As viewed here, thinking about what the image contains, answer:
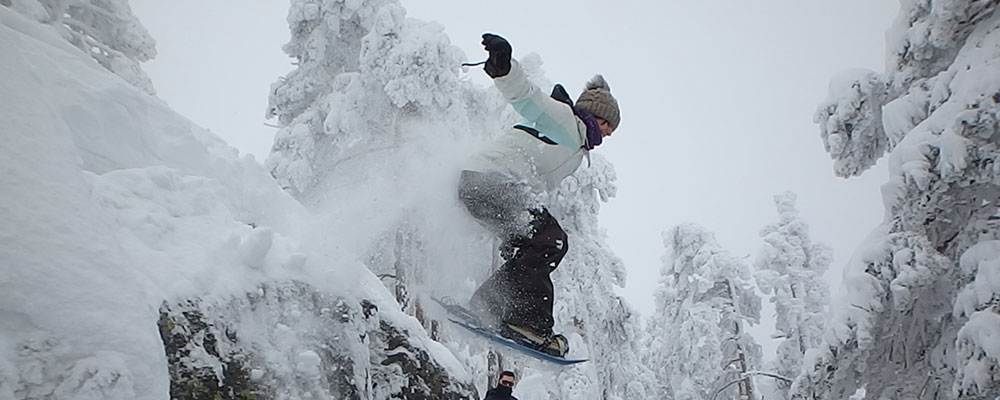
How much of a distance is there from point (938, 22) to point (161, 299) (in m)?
6.75

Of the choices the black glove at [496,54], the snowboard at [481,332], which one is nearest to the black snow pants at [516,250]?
the snowboard at [481,332]

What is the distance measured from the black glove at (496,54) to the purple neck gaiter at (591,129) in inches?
44.9

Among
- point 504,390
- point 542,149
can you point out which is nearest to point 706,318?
point 504,390

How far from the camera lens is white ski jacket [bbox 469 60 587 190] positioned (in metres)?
4.50

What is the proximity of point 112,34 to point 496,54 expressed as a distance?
10.1 meters

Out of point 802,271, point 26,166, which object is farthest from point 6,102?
Result: point 802,271

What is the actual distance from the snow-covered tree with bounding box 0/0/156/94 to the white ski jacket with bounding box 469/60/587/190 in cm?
801

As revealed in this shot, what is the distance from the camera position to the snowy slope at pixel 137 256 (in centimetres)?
179

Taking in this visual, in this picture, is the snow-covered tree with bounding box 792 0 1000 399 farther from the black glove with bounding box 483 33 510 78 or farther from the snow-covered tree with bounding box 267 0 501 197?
the snow-covered tree with bounding box 267 0 501 197

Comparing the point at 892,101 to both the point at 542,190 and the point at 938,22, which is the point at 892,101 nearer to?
the point at 938,22

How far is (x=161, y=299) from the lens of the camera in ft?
7.98

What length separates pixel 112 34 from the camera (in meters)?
11.0

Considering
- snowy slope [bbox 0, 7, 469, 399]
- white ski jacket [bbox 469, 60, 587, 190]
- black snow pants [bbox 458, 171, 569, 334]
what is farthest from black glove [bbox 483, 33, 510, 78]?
snowy slope [bbox 0, 7, 469, 399]

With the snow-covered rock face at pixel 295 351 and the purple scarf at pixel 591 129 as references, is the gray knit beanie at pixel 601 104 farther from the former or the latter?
the snow-covered rock face at pixel 295 351
